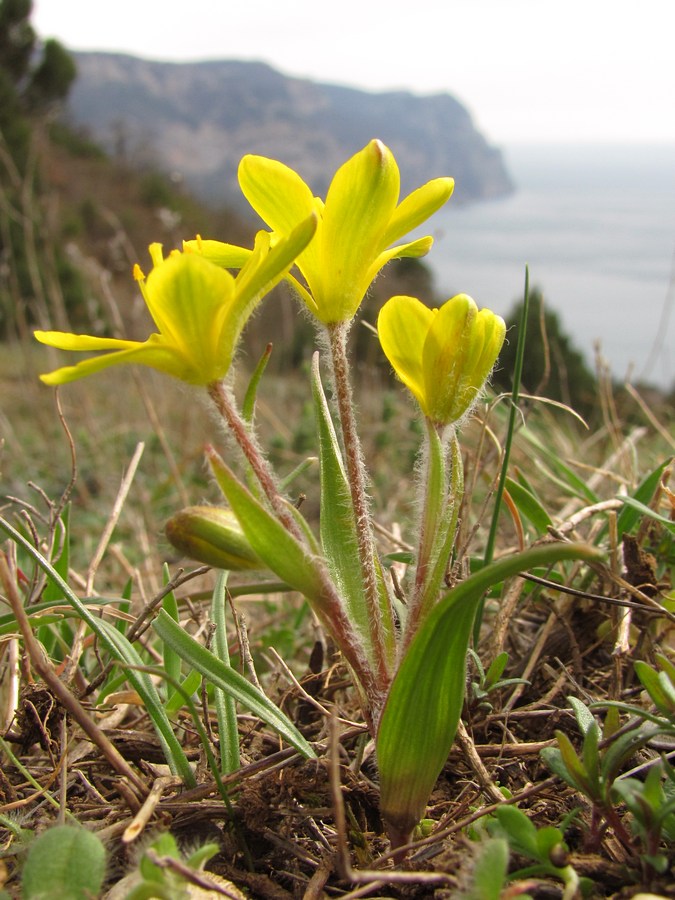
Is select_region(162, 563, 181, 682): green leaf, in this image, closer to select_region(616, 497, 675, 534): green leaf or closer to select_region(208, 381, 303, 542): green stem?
select_region(208, 381, 303, 542): green stem

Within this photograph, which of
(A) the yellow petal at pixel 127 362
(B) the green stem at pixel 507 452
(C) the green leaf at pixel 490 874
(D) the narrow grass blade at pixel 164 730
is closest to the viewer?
(C) the green leaf at pixel 490 874

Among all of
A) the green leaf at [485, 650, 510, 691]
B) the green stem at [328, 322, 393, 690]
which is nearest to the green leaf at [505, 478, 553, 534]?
the green leaf at [485, 650, 510, 691]

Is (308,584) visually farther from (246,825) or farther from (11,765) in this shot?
(11,765)

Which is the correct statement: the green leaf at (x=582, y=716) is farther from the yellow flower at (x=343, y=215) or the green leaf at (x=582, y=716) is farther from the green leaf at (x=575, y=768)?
the yellow flower at (x=343, y=215)

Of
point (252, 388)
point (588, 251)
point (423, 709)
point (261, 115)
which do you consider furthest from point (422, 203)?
point (261, 115)

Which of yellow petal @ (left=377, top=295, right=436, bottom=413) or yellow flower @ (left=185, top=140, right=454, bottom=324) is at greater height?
yellow flower @ (left=185, top=140, right=454, bottom=324)

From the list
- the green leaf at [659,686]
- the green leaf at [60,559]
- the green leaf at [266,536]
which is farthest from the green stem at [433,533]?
the green leaf at [60,559]

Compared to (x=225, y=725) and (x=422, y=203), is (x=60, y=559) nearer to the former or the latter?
(x=225, y=725)

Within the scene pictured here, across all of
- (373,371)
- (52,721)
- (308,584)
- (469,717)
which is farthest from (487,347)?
(373,371)
